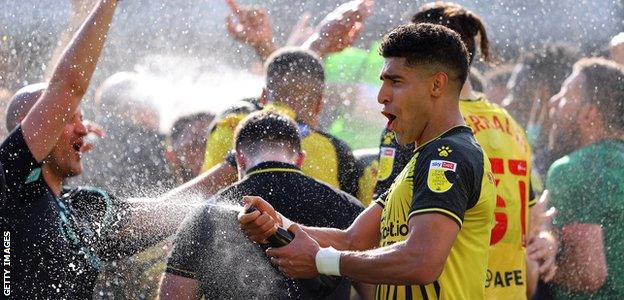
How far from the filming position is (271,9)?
869cm

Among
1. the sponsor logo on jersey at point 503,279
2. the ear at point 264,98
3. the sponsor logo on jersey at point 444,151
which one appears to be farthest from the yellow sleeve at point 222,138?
the sponsor logo on jersey at point 444,151

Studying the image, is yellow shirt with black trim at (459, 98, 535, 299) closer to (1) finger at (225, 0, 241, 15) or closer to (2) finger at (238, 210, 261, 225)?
(2) finger at (238, 210, 261, 225)

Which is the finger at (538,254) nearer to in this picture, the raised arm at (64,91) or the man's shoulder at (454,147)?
the man's shoulder at (454,147)

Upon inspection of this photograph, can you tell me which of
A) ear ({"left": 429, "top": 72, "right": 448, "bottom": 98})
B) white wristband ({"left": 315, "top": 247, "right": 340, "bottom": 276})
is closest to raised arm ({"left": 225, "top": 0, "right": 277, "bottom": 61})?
ear ({"left": 429, "top": 72, "right": 448, "bottom": 98})

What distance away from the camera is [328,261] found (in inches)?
142

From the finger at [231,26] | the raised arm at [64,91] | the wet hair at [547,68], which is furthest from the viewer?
the wet hair at [547,68]

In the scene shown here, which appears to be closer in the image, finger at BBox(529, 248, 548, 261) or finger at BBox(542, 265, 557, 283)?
finger at BBox(529, 248, 548, 261)

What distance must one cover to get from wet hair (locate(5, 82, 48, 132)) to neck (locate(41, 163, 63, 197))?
37 centimetres

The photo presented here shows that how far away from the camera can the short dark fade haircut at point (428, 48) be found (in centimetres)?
367

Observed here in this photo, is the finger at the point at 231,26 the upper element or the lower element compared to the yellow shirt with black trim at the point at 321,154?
upper

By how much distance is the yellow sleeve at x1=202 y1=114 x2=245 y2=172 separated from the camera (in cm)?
548

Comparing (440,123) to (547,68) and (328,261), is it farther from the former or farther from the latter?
(547,68)

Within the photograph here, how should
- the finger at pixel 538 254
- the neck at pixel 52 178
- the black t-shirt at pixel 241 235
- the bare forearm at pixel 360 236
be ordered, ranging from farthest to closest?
the finger at pixel 538 254
the black t-shirt at pixel 241 235
the neck at pixel 52 178
the bare forearm at pixel 360 236

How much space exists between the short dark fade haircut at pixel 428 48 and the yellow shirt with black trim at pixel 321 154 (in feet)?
5.40
